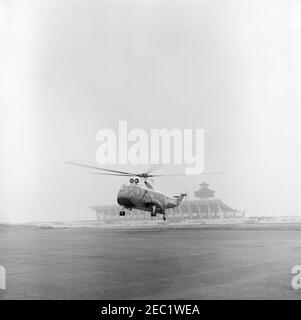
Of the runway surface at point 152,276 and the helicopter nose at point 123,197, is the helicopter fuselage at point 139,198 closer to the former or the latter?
the helicopter nose at point 123,197

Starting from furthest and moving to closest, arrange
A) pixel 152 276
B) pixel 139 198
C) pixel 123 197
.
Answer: pixel 139 198
pixel 123 197
pixel 152 276

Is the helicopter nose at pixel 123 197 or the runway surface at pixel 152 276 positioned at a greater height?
the helicopter nose at pixel 123 197

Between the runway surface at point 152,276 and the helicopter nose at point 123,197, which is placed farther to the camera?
the helicopter nose at point 123,197

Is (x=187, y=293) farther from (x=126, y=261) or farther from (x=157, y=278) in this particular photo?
(x=126, y=261)

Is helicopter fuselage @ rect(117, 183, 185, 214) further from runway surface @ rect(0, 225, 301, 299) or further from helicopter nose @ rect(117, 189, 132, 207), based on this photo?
runway surface @ rect(0, 225, 301, 299)

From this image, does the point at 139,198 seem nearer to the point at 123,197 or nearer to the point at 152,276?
the point at 123,197

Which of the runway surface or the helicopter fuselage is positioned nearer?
the runway surface

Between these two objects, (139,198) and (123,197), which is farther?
(139,198)

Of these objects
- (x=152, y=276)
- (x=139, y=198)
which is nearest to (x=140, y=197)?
(x=139, y=198)

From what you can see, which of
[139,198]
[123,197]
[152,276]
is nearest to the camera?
[152,276]

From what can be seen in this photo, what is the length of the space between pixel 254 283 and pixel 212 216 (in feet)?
434

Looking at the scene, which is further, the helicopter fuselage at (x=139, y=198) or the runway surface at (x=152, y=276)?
the helicopter fuselage at (x=139, y=198)

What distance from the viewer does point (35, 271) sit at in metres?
18.2
